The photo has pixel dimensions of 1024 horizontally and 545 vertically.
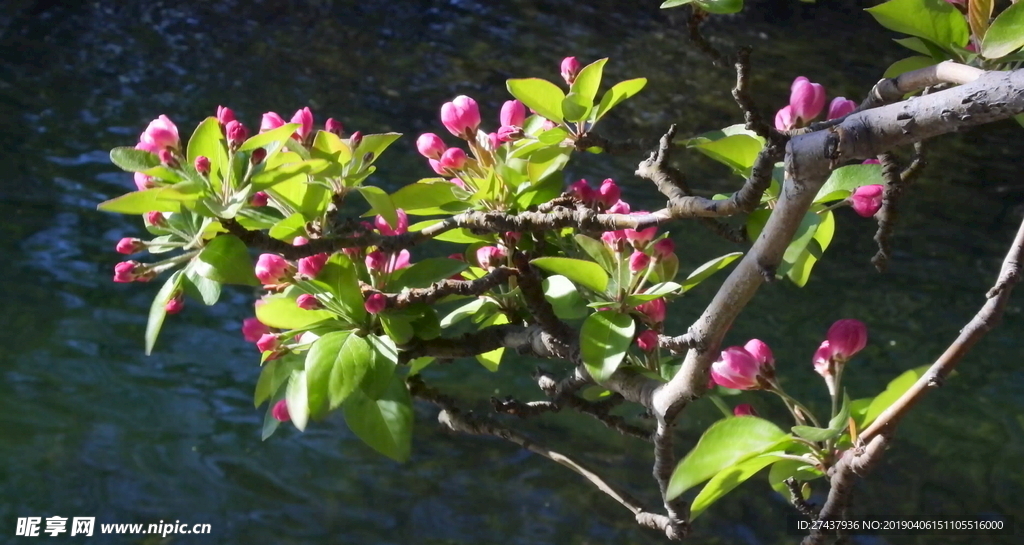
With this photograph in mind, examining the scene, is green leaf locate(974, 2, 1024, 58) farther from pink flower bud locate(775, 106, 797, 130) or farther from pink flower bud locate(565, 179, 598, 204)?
pink flower bud locate(565, 179, 598, 204)

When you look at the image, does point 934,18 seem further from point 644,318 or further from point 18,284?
point 18,284

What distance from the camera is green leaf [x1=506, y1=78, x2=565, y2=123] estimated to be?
668 millimetres

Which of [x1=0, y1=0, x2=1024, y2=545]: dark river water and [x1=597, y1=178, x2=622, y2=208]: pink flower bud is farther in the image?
[x1=0, y1=0, x2=1024, y2=545]: dark river water

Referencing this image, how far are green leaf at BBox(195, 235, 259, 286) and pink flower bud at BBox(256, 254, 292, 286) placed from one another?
76 millimetres

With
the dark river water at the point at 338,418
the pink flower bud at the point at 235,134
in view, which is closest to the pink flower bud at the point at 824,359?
the pink flower bud at the point at 235,134

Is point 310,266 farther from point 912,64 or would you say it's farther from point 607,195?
point 912,64

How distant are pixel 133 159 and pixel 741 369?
0.45 metres

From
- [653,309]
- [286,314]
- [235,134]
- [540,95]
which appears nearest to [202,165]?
[235,134]

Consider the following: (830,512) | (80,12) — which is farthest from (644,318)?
(80,12)

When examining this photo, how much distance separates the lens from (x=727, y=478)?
1.68ft

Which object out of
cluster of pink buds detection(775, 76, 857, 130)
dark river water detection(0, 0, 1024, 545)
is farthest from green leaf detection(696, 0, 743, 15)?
dark river water detection(0, 0, 1024, 545)

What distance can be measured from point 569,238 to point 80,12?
15.6ft

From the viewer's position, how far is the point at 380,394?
2.19 ft

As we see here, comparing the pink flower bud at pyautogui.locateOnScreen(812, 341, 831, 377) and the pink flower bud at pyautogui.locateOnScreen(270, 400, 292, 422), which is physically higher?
the pink flower bud at pyautogui.locateOnScreen(812, 341, 831, 377)
